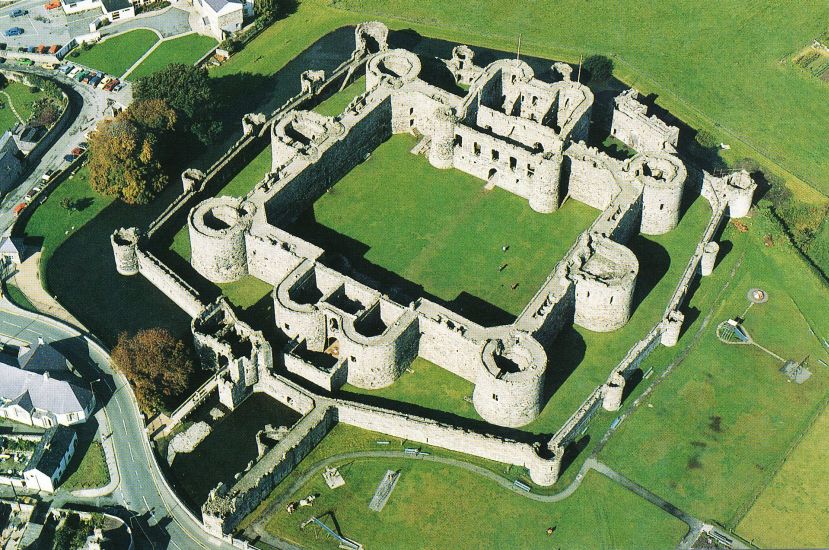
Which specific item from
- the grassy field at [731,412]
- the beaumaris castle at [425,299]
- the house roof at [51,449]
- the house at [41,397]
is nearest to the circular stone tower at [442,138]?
the beaumaris castle at [425,299]

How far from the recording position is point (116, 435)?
146250 mm

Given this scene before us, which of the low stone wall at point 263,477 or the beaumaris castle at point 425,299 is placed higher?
the beaumaris castle at point 425,299

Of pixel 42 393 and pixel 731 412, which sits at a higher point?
pixel 42 393

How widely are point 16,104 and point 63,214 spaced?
31.4 m

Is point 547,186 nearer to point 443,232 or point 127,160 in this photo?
point 443,232

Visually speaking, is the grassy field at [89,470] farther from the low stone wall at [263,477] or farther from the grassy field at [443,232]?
the grassy field at [443,232]

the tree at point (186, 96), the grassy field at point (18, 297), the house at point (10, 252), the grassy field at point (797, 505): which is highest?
the tree at point (186, 96)

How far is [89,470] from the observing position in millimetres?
142375

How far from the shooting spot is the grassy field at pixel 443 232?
164 metres

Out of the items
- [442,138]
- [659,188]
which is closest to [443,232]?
[442,138]

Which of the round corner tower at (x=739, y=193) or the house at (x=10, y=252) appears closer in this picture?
the house at (x=10, y=252)

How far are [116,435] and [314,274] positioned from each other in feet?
106

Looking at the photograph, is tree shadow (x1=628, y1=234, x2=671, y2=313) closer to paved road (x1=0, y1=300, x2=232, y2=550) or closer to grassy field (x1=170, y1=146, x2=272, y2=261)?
grassy field (x1=170, y1=146, x2=272, y2=261)

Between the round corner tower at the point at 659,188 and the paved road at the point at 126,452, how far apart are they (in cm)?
7568
